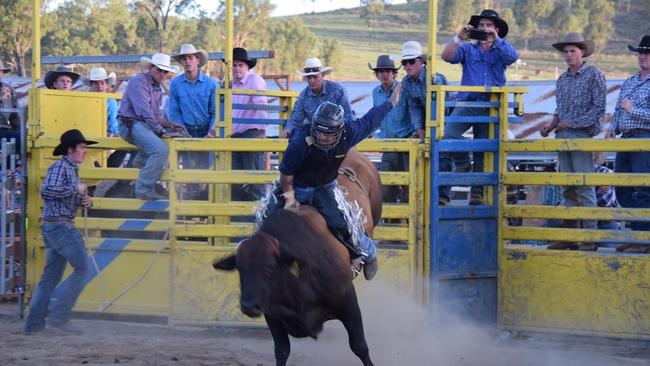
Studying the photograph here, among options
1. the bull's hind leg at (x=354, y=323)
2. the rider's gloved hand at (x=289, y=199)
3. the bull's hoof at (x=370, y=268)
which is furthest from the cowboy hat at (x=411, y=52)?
the bull's hind leg at (x=354, y=323)

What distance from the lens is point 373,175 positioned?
25.9ft

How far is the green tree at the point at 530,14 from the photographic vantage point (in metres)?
49.6

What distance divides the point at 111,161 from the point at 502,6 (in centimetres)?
5308

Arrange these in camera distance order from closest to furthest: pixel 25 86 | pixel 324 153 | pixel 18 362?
pixel 324 153 < pixel 18 362 < pixel 25 86

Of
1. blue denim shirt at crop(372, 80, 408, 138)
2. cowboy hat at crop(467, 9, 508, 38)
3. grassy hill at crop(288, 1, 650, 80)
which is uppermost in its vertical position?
grassy hill at crop(288, 1, 650, 80)

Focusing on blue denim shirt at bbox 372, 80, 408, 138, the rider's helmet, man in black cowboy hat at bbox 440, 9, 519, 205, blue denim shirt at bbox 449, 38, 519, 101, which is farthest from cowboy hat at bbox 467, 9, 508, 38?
the rider's helmet

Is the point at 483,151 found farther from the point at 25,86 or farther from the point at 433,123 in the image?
the point at 25,86

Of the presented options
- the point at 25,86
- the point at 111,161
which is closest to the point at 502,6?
the point at 25,86

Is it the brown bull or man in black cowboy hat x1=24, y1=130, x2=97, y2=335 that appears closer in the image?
the brown bull

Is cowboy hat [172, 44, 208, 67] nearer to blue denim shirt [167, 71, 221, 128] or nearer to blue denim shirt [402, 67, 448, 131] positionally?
blue denim shirt [167, 71, 221, 128]

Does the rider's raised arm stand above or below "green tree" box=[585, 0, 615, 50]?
below

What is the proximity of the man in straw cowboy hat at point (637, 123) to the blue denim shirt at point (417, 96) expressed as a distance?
1720 millimetres

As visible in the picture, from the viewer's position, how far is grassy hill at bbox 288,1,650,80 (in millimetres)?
42219

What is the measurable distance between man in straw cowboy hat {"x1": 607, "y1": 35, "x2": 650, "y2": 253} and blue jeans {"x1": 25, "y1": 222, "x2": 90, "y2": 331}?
203 inches
